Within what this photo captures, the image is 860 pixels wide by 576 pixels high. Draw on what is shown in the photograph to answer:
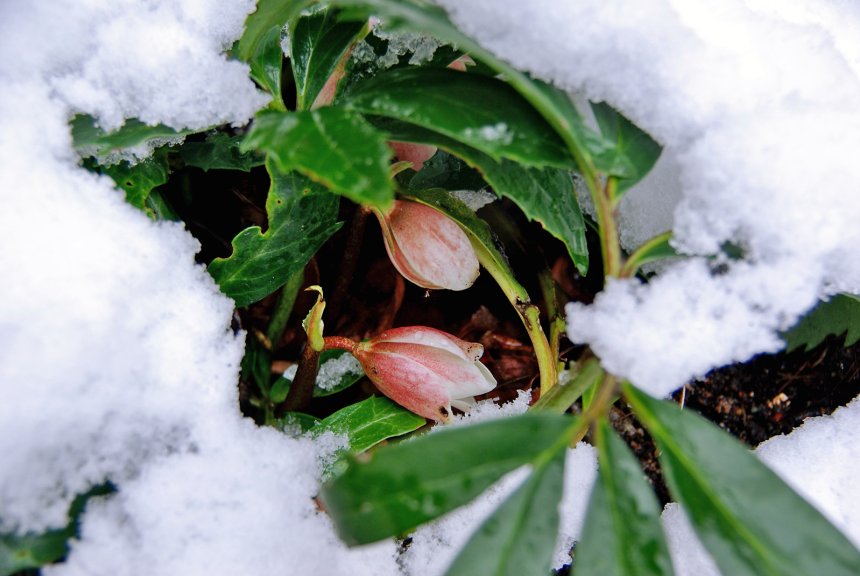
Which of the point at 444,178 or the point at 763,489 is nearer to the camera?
the point at 763,489

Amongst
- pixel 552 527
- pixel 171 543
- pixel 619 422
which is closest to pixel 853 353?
pixel 619 422

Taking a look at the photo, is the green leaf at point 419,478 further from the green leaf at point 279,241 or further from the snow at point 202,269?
the green leaf at point 279,241

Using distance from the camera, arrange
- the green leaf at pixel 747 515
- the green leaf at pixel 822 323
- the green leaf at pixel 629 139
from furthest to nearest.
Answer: the green leaf at pixel 822 323 → the green leaf at pixel 629 139 → the green leaf at pixel 747 515

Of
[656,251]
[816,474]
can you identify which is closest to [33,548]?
[656,251]

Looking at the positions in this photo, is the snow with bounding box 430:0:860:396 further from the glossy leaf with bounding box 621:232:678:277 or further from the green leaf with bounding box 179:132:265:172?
the green leaf with bounding box 179:132:265:172

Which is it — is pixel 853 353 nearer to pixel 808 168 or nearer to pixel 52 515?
pixel 808 168

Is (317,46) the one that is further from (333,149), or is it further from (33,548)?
(33,548)

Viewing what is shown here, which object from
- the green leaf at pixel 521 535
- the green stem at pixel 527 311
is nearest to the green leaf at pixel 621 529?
the green leaf at pixel 521 535
